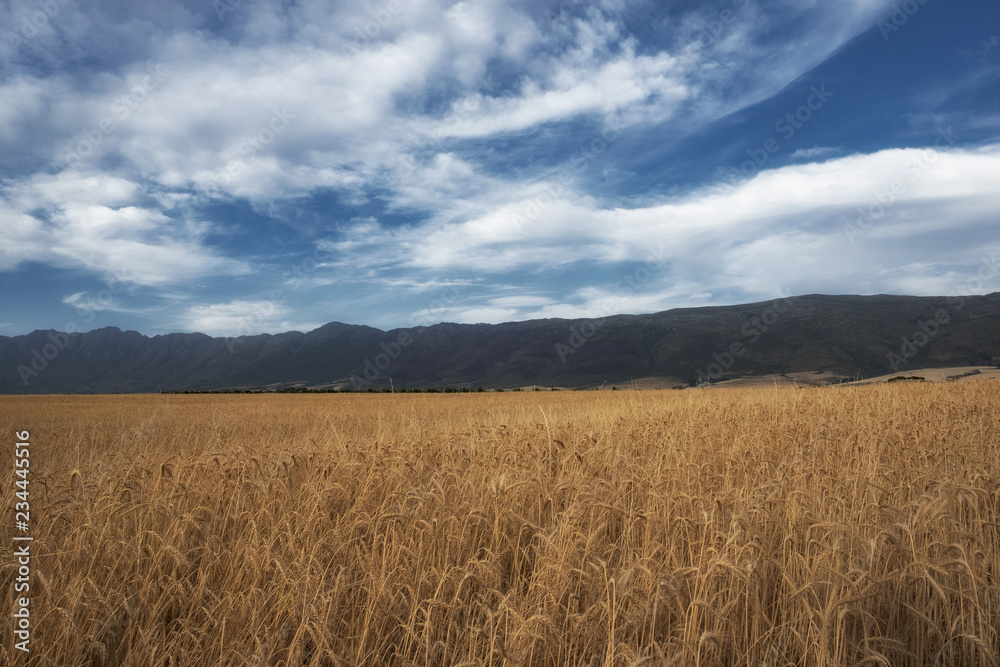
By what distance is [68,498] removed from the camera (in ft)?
13.4

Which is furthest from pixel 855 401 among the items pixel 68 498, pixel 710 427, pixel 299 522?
pixel 68 498

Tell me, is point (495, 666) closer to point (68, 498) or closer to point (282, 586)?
point (282, 586)

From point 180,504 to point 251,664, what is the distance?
232 cm

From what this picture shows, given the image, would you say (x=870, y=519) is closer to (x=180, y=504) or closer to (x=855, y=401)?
(x=180, y=504)

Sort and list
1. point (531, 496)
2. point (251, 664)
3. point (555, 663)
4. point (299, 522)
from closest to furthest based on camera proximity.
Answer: point (251, 664) < point (555, 663) < point (299, 522) < point (531, 496)

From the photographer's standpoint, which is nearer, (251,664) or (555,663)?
(251,664)

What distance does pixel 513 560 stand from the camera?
367 cm

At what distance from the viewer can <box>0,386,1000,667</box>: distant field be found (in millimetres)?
2545

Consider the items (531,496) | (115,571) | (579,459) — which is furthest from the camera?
(579,459)

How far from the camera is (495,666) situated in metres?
2.52

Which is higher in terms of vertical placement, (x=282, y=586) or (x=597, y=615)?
(x=282, y=586)

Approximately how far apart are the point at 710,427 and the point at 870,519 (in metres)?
3.97

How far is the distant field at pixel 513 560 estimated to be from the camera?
254 centimetres

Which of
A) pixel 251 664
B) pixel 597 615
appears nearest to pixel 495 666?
pixel 597 615
